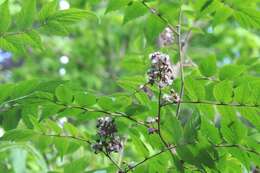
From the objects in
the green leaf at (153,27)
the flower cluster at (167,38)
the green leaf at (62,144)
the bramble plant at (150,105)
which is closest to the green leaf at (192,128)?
the bramble plant at (150,105)

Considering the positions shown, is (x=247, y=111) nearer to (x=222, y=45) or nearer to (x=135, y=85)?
(x=135, y=85)

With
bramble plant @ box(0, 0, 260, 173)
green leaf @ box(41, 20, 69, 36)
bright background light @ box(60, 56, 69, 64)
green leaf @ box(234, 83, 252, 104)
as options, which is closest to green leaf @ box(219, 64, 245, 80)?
bramble plant @ box(0, 0, 260, 173)

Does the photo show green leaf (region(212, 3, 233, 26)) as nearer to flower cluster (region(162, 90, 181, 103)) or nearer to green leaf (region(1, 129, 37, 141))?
flower cluster (region(162, 90, 181, 103))

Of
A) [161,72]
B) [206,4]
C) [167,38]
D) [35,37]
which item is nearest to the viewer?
[161,72]

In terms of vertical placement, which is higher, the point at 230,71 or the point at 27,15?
the point at 27,15

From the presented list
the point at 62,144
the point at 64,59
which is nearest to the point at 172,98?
the point at 62,144

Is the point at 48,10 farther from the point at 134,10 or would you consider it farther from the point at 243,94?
the point at 243,94

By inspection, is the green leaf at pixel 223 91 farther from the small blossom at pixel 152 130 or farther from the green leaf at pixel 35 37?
the green leaf at pixel 35 37
